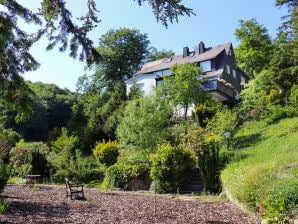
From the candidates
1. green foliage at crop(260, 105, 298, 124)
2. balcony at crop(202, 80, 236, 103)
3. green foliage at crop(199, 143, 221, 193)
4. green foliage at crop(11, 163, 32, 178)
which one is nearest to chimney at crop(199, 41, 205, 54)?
balcony at crop(202, 80, 236, 103)

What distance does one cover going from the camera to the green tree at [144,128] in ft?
72.7

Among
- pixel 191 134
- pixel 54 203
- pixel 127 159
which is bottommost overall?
pixel 54 203

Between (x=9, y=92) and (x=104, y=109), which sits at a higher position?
(x=104, y=109)

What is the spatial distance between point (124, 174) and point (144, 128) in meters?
5.39

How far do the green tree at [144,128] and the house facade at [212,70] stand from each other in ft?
34.6

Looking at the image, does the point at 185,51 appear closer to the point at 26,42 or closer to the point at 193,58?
the point at 193,58

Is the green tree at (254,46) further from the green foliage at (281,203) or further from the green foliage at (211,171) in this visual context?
the green foliage at (281,203)

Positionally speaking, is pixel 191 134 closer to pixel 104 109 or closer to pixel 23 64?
pixel 104 109

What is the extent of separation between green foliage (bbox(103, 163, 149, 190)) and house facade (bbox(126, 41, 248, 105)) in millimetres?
16720

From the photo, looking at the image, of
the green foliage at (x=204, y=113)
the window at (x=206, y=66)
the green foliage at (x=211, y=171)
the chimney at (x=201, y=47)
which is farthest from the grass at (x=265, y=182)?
the chimney at (x=201, y=47)

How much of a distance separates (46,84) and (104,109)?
28.7m

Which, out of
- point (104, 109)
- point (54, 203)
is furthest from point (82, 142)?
point (54, 203)

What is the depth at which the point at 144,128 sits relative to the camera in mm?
22469

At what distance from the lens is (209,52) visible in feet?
129
